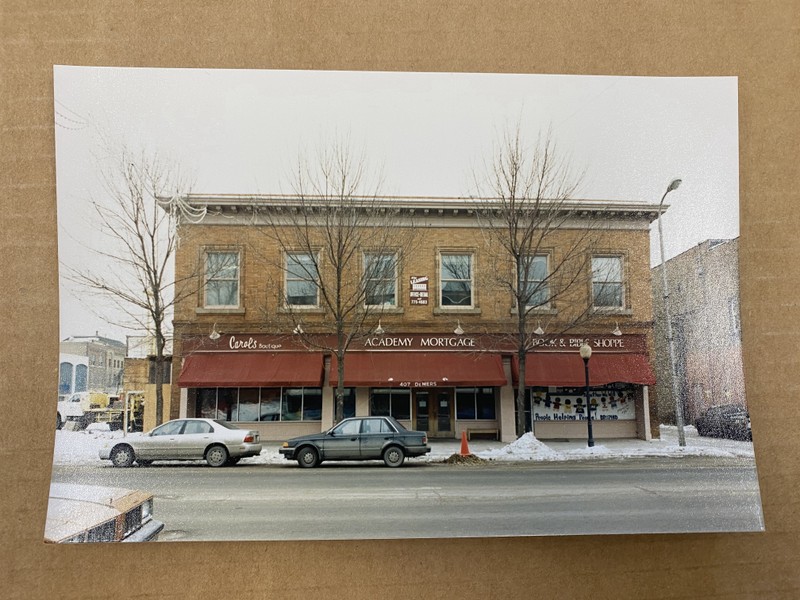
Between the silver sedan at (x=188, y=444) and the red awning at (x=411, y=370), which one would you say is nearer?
the silver sedan at (x=188, y=444)

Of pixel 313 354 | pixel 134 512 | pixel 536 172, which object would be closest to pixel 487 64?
pixel 536 172

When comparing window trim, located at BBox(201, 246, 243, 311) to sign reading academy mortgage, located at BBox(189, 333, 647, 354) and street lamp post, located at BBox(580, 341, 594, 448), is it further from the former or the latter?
street lamp post, located at BBox(580, 341, 594, 448)

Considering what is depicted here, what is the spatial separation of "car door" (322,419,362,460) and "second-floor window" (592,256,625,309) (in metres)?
2.25

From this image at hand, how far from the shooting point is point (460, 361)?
17.0 ft

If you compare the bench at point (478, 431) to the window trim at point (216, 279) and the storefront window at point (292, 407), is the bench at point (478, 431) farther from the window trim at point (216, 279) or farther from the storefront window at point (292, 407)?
the window trim at point (216, 279)

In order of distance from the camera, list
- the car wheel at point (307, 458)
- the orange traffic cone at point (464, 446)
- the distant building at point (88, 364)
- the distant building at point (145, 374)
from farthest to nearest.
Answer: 1. the orange traffic cone at point (464, 446)
2. the car wheel at point (307, 458)
3. the distant building at point (145, 374)
4. the distant building at point (88, 364)

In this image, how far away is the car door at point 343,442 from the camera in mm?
5039

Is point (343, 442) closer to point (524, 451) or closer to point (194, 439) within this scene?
point (194, 439)

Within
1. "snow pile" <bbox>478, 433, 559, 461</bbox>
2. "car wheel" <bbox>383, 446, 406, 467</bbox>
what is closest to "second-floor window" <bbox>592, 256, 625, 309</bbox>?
"snow pile" <bbox>478, 433, 559, 461</bbox>

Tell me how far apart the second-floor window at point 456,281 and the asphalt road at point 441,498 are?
135cm

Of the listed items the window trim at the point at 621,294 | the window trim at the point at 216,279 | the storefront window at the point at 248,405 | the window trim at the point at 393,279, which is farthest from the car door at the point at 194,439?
the window trim at the point at 621,294

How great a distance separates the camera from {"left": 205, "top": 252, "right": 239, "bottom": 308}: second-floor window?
5070 mm

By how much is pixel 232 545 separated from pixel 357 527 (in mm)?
1019

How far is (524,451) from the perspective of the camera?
5090 mm
